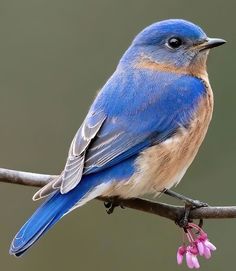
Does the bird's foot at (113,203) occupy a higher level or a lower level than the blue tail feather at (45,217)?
lower

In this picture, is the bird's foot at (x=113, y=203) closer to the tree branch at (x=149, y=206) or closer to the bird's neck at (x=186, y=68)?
the tree branch at (x=149, y=206)

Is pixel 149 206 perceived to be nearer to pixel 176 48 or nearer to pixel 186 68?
pixel 186 68

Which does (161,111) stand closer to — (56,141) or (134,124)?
(134,124)

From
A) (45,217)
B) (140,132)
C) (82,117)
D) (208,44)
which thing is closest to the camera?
(45,217)

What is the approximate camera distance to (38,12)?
9.18 metres

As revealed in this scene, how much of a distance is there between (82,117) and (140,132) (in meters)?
3.11

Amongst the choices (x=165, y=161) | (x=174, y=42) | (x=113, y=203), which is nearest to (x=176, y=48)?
A: (x=174, y=42)

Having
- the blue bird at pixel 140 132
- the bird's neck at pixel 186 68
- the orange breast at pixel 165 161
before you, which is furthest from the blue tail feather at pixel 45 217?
the bird's neck at pixel 186 68

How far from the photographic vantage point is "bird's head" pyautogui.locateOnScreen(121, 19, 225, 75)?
618cm

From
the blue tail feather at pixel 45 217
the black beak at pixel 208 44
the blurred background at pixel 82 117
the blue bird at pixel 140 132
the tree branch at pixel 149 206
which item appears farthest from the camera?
the blurred background at pixel 82 117

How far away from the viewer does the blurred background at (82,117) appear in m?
Answer: 8.12

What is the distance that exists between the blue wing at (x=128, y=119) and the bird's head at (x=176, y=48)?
0.56 feet

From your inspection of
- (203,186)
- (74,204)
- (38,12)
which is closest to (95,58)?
(38,12)

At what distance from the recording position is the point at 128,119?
5.73 m
